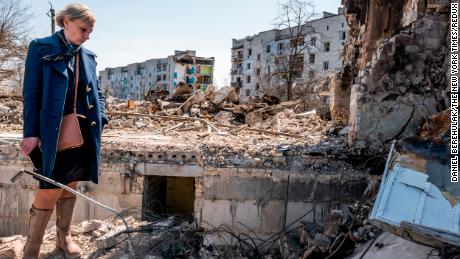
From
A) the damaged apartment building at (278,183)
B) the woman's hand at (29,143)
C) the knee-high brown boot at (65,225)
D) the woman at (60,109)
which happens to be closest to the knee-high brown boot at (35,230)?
the woman at (60,109)

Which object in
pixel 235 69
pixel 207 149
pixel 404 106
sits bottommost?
pixel 207 149

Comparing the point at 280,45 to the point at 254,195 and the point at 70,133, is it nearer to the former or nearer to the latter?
the point at 254,195

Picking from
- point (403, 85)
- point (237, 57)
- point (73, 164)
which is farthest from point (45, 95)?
point (237, 57)

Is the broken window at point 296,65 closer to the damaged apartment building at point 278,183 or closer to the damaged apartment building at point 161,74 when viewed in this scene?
the damaged apartment building at point 161,74

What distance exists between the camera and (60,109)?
2.66 meters

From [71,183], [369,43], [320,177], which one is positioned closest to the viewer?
[71,183]

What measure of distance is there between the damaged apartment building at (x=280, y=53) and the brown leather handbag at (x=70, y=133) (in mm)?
23750

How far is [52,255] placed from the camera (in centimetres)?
307

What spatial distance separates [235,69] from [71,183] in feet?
142

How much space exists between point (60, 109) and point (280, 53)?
34064 millimetres

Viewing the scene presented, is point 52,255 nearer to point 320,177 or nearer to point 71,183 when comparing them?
point 71,183

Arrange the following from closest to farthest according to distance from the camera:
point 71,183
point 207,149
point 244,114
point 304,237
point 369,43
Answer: point 71,183 < point 304,237 < point 207,149 < point 369,43 < point 244,114

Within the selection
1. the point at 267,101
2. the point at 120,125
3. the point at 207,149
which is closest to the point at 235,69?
the point at 267,101

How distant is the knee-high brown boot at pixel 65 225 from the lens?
9.88 ft
